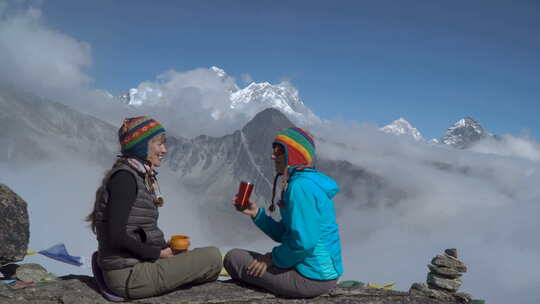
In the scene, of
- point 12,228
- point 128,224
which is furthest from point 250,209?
point 12,228

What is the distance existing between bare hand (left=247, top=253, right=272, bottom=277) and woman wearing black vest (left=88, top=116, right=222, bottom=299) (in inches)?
35.8

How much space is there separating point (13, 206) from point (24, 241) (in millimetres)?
1477

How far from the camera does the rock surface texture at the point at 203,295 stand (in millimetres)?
7578

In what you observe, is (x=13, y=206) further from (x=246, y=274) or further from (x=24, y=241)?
(x=246, y=274)

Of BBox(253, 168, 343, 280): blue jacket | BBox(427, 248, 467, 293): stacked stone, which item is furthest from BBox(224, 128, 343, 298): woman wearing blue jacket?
BBox(427, 248, 467, 293): stacked stone

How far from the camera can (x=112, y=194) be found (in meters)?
6.96

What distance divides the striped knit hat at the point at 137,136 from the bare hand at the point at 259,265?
3297 mm

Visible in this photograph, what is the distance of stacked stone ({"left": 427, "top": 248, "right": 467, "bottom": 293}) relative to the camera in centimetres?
2334

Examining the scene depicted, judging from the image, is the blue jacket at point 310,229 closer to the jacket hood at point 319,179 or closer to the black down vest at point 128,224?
the jacket hood at point 319,179

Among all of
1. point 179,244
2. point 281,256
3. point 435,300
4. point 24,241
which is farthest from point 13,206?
point 435,300

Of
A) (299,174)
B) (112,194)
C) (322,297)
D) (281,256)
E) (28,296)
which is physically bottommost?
(28,296)

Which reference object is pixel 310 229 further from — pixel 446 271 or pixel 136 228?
pixel 446 271

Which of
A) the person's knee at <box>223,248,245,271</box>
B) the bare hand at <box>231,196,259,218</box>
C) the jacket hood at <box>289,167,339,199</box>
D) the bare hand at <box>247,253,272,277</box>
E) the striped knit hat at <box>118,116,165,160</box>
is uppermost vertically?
the striped knit hat at <box>118,116,165,160</box>

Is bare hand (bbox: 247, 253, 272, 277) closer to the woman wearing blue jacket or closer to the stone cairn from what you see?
the woman wearing blue jacket
